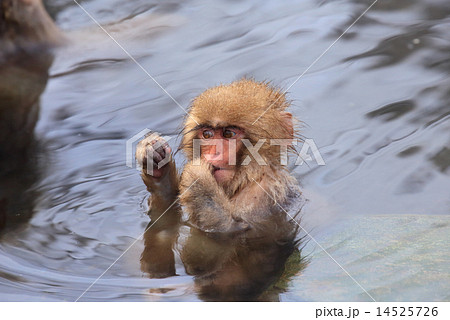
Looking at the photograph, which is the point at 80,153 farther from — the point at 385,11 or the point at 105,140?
the point at 385,11

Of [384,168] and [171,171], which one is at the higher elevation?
[171,171]

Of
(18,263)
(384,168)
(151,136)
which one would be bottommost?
(384,168)

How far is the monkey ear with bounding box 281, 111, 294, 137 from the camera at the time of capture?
6.25m

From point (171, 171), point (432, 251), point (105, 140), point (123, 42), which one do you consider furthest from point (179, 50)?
point (432, 251)

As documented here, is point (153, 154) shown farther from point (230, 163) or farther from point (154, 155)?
point (230, 163)

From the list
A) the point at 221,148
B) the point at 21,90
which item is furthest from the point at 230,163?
the point at 21,90

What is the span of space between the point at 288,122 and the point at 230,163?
0.65m

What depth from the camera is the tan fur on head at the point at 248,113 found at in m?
5.91

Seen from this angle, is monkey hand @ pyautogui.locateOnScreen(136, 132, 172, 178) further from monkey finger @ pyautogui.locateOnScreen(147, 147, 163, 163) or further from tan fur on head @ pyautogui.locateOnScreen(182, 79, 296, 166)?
tan fur on head @ pyautogui.locateOnScreen(182, 79, 296, 166)

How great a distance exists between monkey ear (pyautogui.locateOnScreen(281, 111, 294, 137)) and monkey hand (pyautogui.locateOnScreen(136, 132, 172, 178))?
102 cm

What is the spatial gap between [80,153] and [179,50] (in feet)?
7.90

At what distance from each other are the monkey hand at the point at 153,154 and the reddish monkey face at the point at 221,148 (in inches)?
12.8

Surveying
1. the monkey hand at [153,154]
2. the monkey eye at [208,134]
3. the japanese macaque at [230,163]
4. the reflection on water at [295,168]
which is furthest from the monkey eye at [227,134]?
the reflection on water at [295,168]

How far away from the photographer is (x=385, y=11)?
32.8ft
